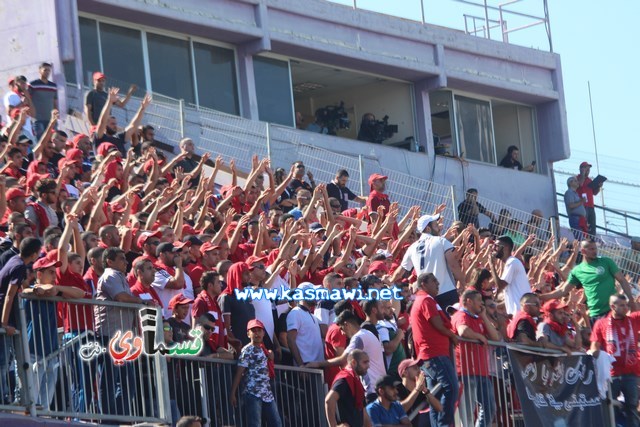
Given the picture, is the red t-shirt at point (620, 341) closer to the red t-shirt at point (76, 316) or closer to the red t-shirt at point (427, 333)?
the red t-shirt at point (427, 333)

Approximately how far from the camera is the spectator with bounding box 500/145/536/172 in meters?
32.7

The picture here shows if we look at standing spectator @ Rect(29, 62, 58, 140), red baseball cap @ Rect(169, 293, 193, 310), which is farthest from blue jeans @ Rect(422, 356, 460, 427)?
standing spectator @ Rect(29, 62, 58, 140)

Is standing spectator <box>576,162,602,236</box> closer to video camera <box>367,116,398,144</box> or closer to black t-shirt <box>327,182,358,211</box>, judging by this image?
video camera <box>367,116,398,144</box>

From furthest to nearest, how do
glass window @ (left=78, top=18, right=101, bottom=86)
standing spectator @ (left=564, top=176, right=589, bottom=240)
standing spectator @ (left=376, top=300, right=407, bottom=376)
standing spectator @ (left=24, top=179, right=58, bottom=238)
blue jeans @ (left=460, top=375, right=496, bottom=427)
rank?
standing spectator @ (left=564, top=176, right=589, bottom=240) < glass window @ (left=78, top=18, right=101, bottom=86) < standing spectator @ (left=24, top=179, right=58, bottom=238) < standing spectator @ (left=376, top=300, right=407, bottom=376) < blue jeans @ (left=460, top=375, right=496, bottom=427)

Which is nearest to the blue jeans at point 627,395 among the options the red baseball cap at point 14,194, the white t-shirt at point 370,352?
the white t-shirt at point 370,352

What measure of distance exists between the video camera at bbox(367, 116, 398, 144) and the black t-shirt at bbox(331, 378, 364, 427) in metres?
16.6

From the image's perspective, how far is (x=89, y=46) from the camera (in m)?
24.8

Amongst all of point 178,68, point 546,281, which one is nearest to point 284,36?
point 178,68

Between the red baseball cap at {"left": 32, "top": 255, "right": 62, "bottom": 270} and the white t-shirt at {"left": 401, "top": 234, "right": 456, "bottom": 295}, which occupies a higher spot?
the red baseball cap at {"left": 32, "top": 255, "right": 62, "bottom": 270}

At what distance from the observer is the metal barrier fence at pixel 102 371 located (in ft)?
38.1

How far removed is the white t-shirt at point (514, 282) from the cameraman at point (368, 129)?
12338 millimetres

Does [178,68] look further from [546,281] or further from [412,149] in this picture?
[546,281]

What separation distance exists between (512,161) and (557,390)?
17.3 metres

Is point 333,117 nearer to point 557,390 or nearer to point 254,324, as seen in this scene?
point 557,390
